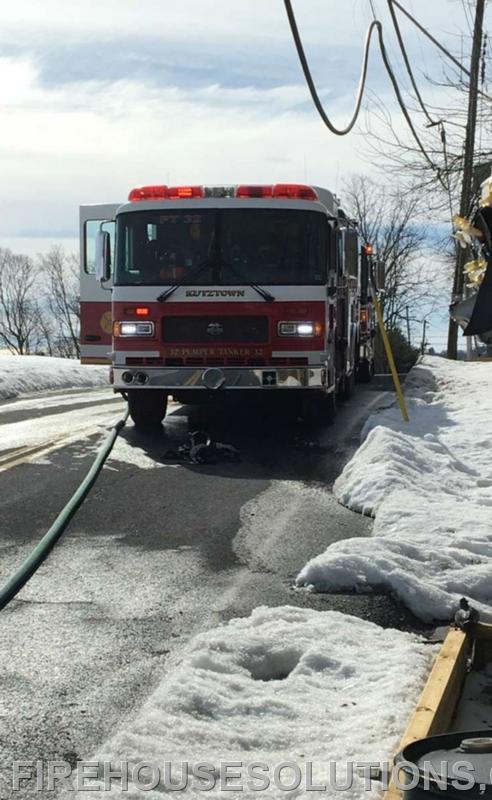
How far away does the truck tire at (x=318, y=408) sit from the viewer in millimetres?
12680

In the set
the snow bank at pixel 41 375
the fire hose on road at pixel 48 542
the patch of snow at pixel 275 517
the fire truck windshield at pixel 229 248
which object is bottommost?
the snow bank at pixel 41 375

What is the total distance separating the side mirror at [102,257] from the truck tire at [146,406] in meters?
1.50

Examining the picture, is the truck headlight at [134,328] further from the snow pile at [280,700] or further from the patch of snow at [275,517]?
the snow pile at [280,700]

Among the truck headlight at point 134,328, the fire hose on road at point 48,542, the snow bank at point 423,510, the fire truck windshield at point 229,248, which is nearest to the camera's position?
the fire hose on road at point 48,542

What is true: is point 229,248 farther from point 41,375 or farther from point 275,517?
point 41,375

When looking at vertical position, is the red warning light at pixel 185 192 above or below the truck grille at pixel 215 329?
above

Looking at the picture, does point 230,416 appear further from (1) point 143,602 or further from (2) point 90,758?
(2) point 90,758

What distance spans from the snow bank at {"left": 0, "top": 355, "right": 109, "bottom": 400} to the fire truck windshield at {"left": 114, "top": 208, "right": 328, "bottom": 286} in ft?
32.0

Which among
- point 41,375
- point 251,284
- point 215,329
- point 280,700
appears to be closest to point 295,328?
point 251,284

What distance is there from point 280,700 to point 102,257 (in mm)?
9212

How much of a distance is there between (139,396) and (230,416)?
1985 millimetres

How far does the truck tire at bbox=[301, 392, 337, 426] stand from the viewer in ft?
41.6

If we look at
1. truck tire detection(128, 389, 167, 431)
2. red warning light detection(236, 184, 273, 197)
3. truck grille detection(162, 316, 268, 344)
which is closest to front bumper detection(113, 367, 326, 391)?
truck grille detection(162, 316, 268, 344)

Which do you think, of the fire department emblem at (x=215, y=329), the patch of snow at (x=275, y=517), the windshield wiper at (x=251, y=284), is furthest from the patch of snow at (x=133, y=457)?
the windshield wiper at (x=251, y=284)
